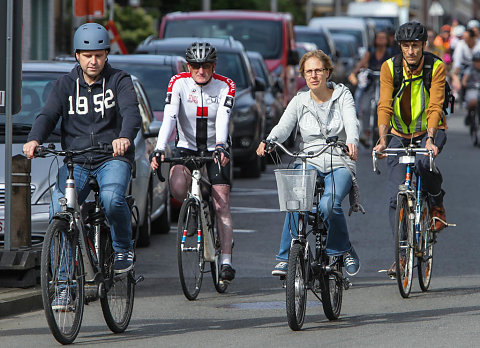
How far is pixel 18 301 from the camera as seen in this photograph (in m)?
9.11

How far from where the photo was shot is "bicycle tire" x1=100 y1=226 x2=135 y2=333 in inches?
316

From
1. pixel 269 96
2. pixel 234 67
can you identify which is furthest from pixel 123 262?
pixel 269 96

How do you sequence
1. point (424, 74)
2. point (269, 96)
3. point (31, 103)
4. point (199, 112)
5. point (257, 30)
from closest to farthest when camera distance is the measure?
point (199, 112) < point (424, 74) < point (31, 103) < point (269, 96) < point (257, 30)

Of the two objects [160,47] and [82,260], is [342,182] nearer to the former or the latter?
[82,260]

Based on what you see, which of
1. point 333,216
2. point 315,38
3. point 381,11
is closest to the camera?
point 333,216

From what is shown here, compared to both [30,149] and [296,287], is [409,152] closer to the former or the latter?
[296,287]

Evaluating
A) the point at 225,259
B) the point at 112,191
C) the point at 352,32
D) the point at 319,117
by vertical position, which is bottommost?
the point at 352,32

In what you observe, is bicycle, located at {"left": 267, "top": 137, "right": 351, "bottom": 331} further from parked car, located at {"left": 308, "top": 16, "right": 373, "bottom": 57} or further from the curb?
parked car, located at {"left": 308, "top": 16, "right": 373, "bottom": 57}

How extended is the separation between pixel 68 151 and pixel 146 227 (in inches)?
182

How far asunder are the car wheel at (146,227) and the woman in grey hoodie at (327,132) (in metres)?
3.51

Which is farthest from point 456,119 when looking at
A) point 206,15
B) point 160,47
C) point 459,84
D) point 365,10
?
point 365,10

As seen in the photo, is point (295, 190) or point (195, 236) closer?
point (295, 190)

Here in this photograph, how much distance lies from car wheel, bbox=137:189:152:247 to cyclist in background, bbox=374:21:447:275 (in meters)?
2.88

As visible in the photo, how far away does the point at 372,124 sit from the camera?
70.4 feet
